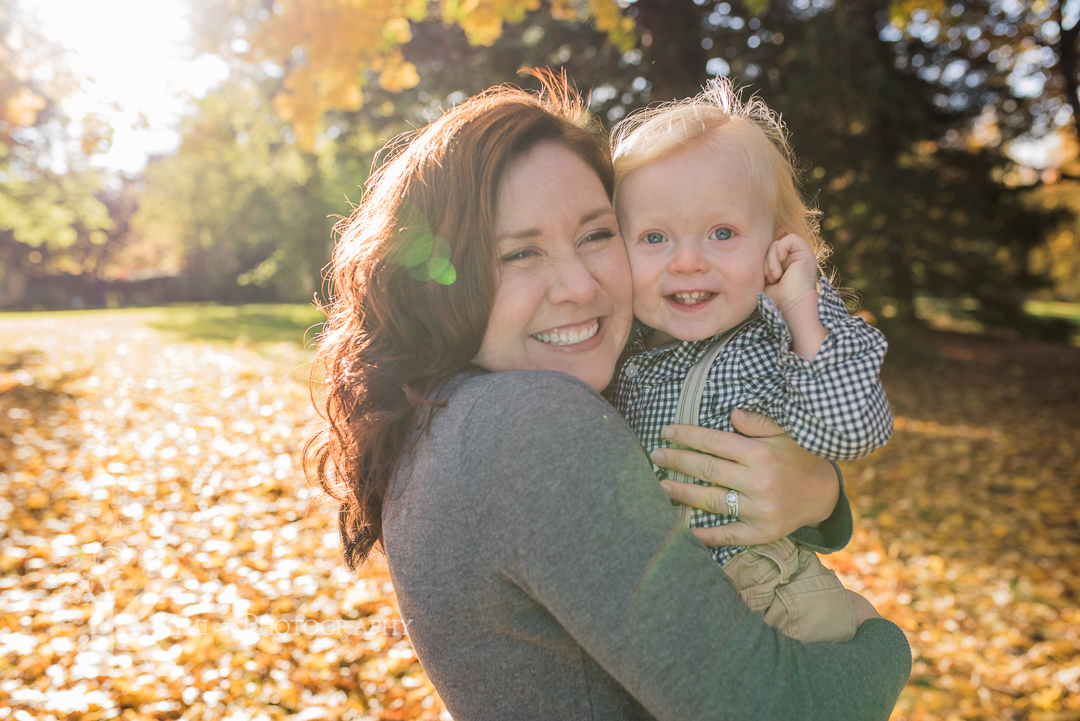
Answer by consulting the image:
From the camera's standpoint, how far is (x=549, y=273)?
157 centimetres

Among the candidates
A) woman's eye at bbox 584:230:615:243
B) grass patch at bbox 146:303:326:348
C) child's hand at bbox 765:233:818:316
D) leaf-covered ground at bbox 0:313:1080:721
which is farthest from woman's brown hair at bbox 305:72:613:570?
grass patch at bbox 146:303:326:348

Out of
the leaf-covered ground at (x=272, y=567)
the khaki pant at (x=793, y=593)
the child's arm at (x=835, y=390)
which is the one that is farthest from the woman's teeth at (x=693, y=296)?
the leaf-covered ground at (x=272, y=567)

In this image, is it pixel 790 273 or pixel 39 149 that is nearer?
pixel 790 273

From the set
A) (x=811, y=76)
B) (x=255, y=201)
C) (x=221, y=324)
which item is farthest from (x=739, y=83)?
(x=255, y=201)

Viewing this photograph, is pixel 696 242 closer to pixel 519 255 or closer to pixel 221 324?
pixel 519 255

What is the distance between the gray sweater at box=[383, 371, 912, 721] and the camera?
3.38 feet

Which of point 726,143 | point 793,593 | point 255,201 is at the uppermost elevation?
point 255,201

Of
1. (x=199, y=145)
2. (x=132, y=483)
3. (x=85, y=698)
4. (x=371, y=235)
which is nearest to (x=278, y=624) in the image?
(x=85, y=698)

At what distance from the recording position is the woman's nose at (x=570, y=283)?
5.12ft

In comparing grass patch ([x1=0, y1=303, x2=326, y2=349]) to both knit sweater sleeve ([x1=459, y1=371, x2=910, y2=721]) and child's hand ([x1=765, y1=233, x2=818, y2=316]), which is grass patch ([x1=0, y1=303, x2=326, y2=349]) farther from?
knit sweater sleeve ([x1=459, y1=371, x2=910, y2=721])

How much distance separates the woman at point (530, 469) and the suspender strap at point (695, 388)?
94 mm

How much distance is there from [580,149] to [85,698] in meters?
3.71

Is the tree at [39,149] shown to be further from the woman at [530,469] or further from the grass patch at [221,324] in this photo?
the woman at [530,469]

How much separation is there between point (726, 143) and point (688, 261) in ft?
1.39
